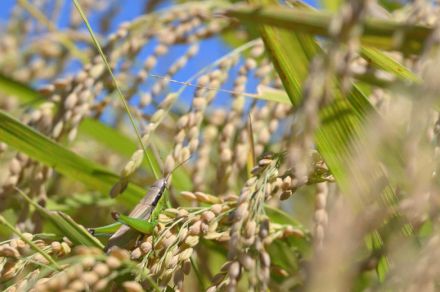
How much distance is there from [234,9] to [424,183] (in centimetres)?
23

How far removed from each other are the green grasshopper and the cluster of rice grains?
0.02m

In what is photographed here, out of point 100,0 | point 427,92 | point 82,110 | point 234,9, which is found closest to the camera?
point 427,92

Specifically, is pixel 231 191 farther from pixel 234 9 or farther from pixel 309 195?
pixel 234 9

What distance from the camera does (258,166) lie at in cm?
69

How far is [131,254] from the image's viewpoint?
2.37 feet

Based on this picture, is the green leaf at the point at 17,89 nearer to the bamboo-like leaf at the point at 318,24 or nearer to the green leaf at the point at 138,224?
the green leaf at the point at 138,224

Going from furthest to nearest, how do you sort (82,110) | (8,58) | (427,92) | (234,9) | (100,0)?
(100,0)
(8,58)
(82,110)
(234,9)
(427,92)

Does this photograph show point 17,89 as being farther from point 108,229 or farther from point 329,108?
point 329,108

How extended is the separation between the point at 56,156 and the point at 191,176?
0.28 m

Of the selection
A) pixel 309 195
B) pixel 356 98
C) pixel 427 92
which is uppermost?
pixel 427 92

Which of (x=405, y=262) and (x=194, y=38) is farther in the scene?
(x=194, y=38)

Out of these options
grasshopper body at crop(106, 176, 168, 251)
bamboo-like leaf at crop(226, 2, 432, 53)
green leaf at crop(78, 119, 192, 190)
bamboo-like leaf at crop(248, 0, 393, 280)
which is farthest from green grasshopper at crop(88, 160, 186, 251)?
green leaf at crop(78, 119, 192, 190)

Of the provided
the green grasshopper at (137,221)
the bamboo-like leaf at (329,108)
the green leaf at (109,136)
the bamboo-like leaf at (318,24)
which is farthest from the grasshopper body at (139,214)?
the green leaf at (109,136)

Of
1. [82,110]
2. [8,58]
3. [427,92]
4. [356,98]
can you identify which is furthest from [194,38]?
[427,92]
